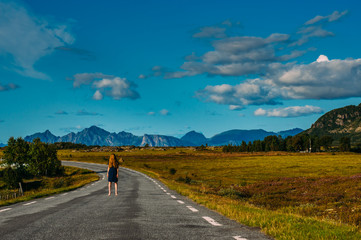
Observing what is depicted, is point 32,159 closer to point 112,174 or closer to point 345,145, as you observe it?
point 112,174

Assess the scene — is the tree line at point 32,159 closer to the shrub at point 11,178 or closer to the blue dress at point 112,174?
the shrub at point 11,178

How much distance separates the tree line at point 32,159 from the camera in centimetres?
8638

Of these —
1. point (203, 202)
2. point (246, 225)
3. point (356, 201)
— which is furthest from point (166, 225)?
point (356, 201)

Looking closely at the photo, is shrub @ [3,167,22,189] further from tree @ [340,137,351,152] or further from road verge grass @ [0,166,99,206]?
tree @ [340,137,351,152]

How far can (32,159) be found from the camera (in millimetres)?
90562

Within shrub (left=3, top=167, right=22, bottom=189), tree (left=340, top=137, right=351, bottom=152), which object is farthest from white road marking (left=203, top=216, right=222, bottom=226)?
tree (left=340, top=137, right=351, bottom=152)

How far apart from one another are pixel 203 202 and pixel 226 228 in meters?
6.29

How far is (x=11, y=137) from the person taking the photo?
96375mm

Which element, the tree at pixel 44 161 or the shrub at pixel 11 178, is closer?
the shrub at pixel 11 178

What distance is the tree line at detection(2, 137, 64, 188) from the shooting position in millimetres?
86375

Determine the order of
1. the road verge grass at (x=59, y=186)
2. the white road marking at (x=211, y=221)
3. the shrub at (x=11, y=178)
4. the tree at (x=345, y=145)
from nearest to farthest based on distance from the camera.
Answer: the white road marking at (x=211, y=221)
the road verge grass at (x=59, y=186)
the shrub at (x=11, y=178)
the tree at (x=345, y=145)

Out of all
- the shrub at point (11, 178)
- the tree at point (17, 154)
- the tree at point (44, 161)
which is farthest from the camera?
the tree at point (17, 154)

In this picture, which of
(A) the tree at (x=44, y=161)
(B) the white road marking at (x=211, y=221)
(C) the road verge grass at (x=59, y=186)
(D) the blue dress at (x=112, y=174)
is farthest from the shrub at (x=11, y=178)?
(B) the white road marking at (x=211, y=221)

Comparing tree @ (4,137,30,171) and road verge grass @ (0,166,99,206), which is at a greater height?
tree @ (4,137,30,171)
